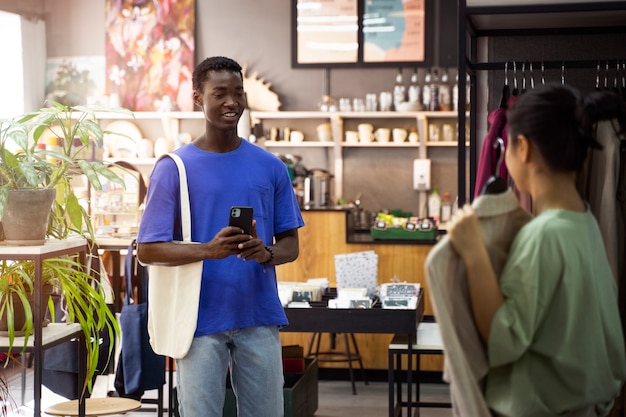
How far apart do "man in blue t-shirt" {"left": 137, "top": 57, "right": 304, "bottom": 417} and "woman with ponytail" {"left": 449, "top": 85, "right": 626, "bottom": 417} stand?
962mm

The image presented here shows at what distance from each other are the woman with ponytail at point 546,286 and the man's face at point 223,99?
1.07 m

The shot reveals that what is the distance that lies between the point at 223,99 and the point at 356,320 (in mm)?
2029

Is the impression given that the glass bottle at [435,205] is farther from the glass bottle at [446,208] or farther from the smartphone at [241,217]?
the smartphone at [241,217]

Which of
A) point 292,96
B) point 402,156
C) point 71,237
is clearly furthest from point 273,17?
point 71,237

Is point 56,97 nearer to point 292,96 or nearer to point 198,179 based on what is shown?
point 292,96

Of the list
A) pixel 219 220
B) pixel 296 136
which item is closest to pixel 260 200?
pixel 219 220

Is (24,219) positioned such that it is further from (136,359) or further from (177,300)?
(136,359)

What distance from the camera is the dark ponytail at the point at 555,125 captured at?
1935 millimetres

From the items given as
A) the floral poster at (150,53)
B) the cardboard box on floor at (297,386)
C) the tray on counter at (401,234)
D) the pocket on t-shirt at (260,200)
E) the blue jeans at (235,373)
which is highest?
the floral poster at (150,53)

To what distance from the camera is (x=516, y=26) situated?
4078 mm

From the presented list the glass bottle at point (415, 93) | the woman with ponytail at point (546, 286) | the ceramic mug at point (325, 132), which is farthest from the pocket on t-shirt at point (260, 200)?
the ceramic mug at point (325, 132)

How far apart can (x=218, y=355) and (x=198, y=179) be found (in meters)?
0.53

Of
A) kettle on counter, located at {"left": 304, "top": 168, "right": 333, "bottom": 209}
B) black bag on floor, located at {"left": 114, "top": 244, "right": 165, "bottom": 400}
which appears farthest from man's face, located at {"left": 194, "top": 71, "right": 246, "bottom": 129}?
kettle on counter, located at {"left": 304, "top": 168, "right": 333, "bottom": 209}

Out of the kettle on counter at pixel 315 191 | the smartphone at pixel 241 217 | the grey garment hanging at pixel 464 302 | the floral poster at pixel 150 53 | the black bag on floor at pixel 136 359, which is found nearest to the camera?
the grey garment hanging at pixel 464 302
